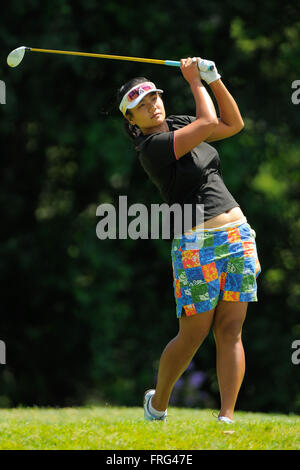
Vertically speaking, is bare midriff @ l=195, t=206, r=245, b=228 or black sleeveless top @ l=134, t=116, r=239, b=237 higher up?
black sleeveless top @ l=134, t=116, r=239, b=237

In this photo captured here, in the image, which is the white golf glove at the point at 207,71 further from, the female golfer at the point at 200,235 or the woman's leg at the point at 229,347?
the woman's leg at the point at 229,347

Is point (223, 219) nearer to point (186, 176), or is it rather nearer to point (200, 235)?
point (200, 235)

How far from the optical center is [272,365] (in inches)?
421

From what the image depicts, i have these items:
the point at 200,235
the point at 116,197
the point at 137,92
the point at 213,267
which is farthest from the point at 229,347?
the point at 116,197

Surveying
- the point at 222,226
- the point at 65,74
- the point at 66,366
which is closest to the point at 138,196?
the point at 65,74

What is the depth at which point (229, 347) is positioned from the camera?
4.16 m

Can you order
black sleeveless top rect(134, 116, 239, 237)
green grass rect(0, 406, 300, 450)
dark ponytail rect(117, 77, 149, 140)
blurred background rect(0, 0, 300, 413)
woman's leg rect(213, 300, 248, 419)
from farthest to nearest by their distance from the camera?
blurred background rect(0, 0, 300, 413)
dark ponytail rect(117, 77, 149, 140)
woman's leg rect(213, 300, 248, 419)
black sleeveless top rect(134, 116, 239, 237)
green grass rect(0, 406, 300, 450)

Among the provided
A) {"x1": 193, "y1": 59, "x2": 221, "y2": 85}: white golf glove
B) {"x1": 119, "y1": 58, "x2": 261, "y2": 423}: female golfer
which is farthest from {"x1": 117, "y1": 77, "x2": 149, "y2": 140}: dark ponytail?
{"x1": 193, "y1": 59, "x2": 221, "y2": 85}: white golf glove

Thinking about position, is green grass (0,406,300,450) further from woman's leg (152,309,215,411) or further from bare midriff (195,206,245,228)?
bare midriff (195,206,245,228)

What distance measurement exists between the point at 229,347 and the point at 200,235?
62 centimetres

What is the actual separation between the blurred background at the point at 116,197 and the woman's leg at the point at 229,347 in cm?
580

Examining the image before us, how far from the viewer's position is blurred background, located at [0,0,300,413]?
10.2 m

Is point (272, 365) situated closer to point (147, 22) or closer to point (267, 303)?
point (267, 303)

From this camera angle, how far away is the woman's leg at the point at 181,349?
13.5ft
